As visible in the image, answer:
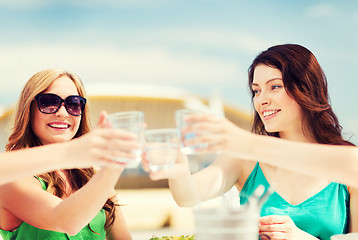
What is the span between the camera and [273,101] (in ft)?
7.57

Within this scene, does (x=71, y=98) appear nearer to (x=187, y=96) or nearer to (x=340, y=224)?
(x=340, y=224)

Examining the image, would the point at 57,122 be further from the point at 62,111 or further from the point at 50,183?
the point at 50,183

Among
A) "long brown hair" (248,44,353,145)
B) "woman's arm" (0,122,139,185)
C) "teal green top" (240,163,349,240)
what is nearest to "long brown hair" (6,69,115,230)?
"woman's arm" (0,122,139,185)

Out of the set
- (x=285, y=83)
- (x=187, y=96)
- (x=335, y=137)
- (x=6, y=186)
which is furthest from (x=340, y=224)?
(x=187, y=96)

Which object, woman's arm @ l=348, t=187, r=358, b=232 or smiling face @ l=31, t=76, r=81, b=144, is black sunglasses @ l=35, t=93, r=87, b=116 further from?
woman's arm @ l=348, t=187, r=358, b=232

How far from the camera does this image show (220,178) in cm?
246

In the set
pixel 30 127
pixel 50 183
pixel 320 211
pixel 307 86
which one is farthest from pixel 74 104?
pixel 320 211

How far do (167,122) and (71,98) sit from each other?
7.67 metres

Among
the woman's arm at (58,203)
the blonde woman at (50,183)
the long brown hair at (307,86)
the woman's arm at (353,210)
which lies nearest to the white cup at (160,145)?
the woman's arm at (58,203)

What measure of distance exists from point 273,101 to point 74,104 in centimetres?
108

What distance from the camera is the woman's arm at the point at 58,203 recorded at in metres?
1.66

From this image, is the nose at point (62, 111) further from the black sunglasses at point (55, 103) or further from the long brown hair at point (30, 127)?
the long brown hair at point (30, 127)

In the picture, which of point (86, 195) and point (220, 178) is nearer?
point (86, 195)

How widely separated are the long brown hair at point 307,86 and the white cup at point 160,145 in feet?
3.71
